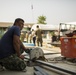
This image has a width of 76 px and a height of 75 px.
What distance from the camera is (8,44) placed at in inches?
273

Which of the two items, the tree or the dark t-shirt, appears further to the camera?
the tree

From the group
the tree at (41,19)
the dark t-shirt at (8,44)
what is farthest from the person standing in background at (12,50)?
the tree at (41,19)

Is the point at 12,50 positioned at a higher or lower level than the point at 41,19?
lower

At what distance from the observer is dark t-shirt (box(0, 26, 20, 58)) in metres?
6.90

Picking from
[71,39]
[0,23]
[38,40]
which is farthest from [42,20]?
[71,39]

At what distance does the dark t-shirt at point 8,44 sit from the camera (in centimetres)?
690

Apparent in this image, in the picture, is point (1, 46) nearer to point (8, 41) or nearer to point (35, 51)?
point (8, 41)

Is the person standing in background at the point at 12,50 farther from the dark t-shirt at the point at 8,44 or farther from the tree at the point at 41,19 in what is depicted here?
the tree at the point at 41,19

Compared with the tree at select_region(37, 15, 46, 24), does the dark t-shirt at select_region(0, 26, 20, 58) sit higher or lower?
lower

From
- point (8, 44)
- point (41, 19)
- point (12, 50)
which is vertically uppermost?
point (41, 19)

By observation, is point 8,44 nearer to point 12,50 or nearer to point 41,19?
point 12,50

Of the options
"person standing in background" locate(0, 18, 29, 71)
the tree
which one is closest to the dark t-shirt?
"person standing in background" locate(0, 18, 29, 71)

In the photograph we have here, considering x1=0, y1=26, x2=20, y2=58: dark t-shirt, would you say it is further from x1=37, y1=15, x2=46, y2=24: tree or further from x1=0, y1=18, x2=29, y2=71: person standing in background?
x1=37, y1=15, x2=46, y2=24: tree

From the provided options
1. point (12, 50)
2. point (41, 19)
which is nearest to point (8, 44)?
point (12, 50)
